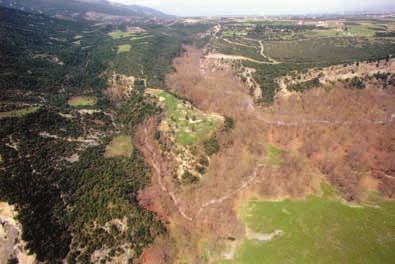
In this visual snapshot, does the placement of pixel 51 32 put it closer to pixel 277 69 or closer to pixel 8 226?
pixel 277 69

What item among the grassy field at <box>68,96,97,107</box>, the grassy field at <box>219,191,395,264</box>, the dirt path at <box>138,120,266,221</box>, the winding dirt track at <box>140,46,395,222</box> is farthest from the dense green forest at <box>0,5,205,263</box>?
the grassy field at <box>219,191,395,264</box>

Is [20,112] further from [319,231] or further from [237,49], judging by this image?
[237,49]

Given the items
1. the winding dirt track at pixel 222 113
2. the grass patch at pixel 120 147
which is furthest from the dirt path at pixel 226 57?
the grass patch at pixel 120 147

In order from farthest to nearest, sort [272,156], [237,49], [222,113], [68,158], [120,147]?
1. [237,49]
2. [222,113]
3. [272,156]
4. [120,147]
5. [68,158]

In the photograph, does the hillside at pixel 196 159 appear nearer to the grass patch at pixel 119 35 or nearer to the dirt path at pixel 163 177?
the dirt path at pixel 163 177

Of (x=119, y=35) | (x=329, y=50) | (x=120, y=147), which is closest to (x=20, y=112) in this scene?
(x=120, y=147)
